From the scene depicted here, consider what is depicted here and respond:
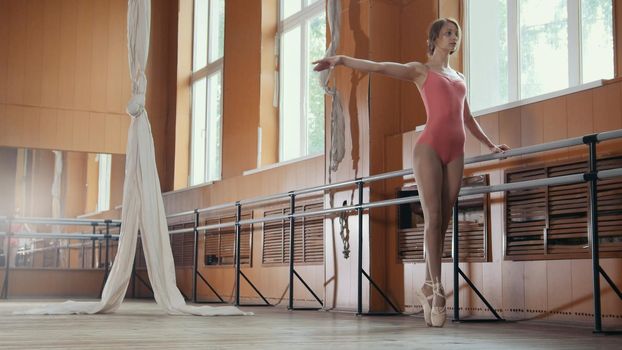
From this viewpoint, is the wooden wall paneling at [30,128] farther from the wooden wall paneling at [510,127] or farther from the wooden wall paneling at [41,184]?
the wooden wall paneling at [510,127]

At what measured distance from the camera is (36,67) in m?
9.17

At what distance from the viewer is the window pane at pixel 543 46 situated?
4.51 meters

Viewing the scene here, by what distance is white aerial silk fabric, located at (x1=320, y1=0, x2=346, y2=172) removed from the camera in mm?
5715

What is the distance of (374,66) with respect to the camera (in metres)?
3.66

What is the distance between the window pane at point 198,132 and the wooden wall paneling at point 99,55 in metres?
1.01

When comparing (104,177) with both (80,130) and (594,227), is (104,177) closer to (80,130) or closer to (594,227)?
(80,130)

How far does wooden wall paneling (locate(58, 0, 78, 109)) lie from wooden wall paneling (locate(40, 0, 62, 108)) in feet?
0.13

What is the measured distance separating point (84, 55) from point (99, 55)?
0.17 m

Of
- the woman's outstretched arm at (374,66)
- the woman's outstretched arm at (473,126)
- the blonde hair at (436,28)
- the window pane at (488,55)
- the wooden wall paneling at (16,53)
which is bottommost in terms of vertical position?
the woman's outstretched arm at (473,126)

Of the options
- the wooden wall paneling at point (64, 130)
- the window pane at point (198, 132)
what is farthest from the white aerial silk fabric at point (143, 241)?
the wooden wall paneling at point (64, 130)

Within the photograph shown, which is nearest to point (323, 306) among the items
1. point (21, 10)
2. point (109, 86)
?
point (109, 86)

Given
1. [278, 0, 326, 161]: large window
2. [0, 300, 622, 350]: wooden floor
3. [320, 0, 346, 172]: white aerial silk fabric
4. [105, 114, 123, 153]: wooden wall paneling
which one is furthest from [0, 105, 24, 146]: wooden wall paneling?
[0, 300, 622, 350]: wooden floor

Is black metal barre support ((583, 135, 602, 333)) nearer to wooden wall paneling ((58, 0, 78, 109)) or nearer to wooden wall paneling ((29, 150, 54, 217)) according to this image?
wooden wall paneling ((29, 150, 54, 217))

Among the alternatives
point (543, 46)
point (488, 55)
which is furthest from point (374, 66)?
point (488, 55)
